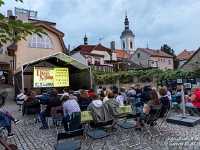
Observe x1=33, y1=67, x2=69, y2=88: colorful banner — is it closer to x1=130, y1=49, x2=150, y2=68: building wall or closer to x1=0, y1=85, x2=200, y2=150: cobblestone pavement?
x1=0, y1=85, x2=200, y2=150: cobblestone pavement

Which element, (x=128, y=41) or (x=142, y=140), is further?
(x=128, y=41)

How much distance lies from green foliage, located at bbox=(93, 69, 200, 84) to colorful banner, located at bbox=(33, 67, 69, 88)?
3029 mm

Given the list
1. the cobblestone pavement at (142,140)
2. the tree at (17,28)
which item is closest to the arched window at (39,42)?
the cobblestone pavement at (142,140)

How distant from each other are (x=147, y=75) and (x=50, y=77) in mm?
8201

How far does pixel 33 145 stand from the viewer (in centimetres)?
407

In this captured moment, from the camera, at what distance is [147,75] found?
1220 centimetres

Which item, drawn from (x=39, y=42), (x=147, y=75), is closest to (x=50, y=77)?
(x=39, y=42)

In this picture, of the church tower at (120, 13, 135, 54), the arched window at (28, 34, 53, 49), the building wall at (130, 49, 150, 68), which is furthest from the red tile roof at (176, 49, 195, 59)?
the arched window at (28, 34, 53, 49)

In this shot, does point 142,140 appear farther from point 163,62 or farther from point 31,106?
point 163,62

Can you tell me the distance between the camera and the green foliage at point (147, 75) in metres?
10.1

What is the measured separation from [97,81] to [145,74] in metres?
5.36

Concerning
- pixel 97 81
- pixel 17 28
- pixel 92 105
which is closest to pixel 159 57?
pixel 97 81

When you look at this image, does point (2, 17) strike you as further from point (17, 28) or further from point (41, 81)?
point (41, 81)

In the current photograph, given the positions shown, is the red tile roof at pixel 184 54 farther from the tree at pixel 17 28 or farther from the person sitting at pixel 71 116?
the tree at pixel 17 28
